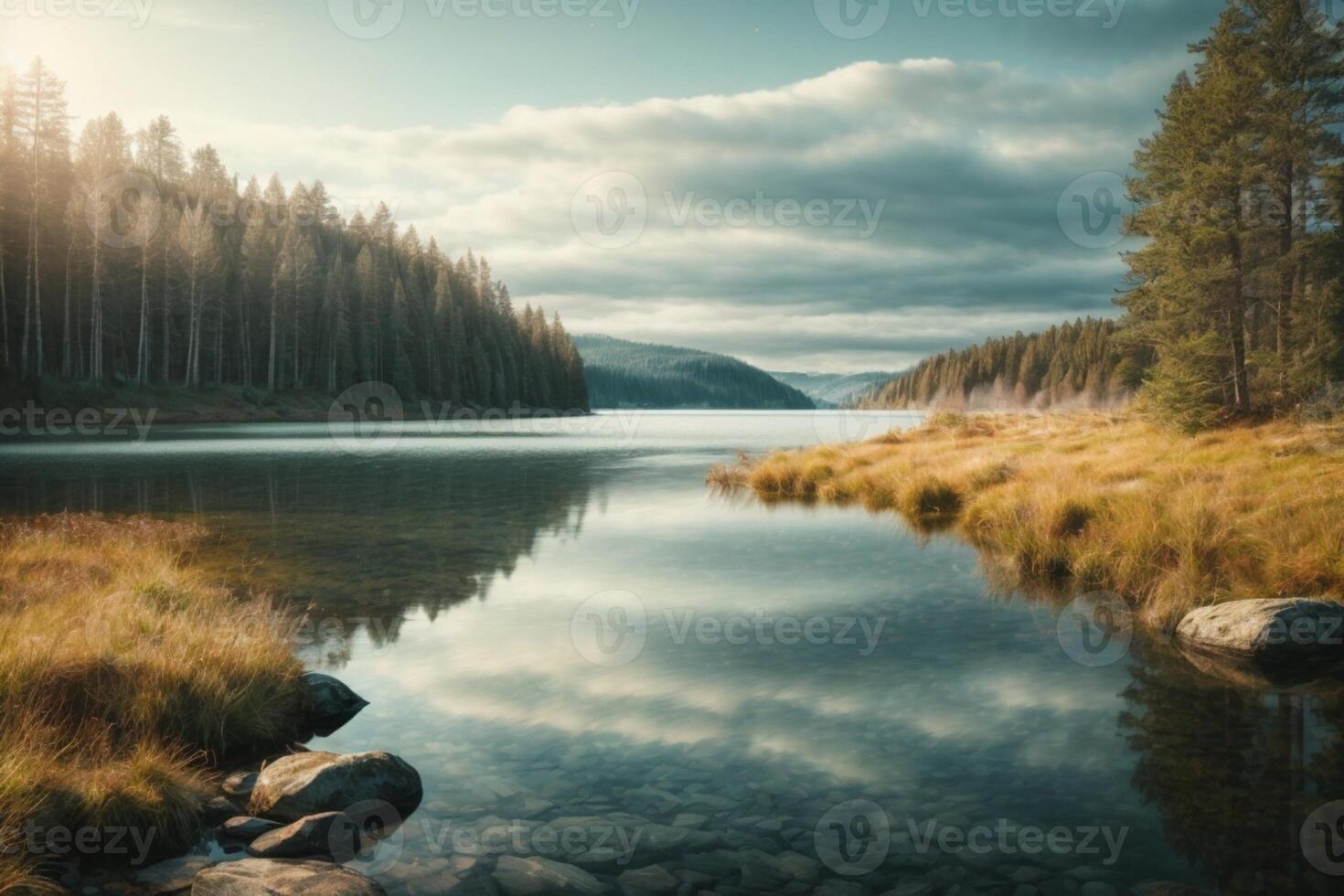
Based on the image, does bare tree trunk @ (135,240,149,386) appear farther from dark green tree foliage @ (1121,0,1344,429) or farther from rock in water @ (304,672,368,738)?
dark green tree foliage @ (1121,0,1344,429)

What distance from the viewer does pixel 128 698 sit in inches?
256

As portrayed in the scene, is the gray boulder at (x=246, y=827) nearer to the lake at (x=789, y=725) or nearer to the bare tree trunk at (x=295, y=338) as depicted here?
the lake at (x=789, y=725)

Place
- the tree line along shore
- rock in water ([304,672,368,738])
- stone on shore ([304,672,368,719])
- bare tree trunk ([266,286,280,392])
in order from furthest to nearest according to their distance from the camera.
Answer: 1. bare tree trunk ([266,286,280,392])
2. the tree line along shore
3. stone on shore ([304,672,368,719])
4. rock in water ([304,672,368,738])

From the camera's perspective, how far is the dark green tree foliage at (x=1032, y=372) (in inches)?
4281

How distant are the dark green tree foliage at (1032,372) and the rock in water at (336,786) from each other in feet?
292

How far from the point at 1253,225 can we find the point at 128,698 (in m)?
33.5

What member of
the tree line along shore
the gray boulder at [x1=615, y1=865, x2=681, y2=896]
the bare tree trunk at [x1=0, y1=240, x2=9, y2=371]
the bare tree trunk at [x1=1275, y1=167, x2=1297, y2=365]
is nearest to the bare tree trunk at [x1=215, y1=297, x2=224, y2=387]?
the bare tree trunk at [x1=0, y1=240, x2=9, y2=371]

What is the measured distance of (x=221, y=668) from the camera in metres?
7.16

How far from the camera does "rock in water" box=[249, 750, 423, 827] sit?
5.57 meters

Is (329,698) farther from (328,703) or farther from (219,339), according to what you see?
(219,339)

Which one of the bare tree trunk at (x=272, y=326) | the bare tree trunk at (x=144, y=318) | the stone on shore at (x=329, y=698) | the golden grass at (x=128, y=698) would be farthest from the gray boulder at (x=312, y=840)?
the bare tree trunk at (x=272, y=326)

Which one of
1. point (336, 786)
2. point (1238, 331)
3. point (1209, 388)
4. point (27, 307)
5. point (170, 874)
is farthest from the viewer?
point (27, 307)

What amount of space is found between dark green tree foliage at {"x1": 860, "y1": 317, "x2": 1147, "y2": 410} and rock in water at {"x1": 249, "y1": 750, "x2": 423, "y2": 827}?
88.9m

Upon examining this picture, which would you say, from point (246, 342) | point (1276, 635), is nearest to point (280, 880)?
point (1276, 635)
